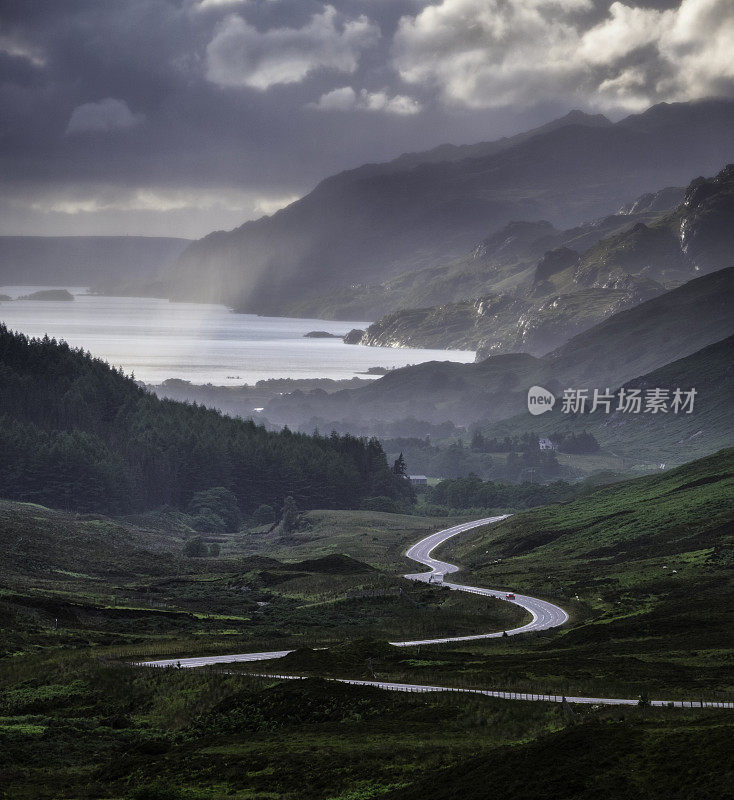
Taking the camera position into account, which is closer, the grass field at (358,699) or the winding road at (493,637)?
the grass field at (358,699)

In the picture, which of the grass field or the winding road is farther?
the winding road

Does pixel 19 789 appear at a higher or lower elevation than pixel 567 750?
lower

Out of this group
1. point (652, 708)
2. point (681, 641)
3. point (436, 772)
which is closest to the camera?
point (436, 772)

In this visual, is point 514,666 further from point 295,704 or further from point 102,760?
point 102,760

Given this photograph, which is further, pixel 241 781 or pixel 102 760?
pixel 102 760

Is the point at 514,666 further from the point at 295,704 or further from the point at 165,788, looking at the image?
the point at 165,788

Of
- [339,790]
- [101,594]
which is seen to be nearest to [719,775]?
[339,790]

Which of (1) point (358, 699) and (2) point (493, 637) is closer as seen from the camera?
(1) point (358, 699)

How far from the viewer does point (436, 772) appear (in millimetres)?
44438

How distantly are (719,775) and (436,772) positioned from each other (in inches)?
518

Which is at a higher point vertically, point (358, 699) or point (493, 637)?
point (358, 699)

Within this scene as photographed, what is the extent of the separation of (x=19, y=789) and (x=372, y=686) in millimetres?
23817

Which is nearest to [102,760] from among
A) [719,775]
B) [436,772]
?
[436,772]

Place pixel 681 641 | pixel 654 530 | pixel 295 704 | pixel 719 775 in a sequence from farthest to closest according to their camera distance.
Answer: pixel 654 530 < pixel 681 641 < pixel 295 704 < pixel 719 775
